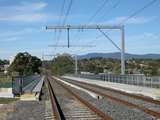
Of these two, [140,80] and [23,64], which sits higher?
[23,64]

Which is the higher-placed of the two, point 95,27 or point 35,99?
point 95,27

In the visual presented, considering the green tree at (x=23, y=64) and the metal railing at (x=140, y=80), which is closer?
the metal railing at (x=140, y=80)

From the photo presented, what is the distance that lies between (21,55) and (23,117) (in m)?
175

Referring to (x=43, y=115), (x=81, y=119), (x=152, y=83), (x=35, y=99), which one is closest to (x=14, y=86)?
(x=35, y=99)

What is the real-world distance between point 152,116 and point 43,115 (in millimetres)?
4740

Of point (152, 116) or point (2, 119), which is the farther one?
point (2, 119)

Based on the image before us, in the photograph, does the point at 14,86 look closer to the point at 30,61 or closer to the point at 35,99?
the point at 35,99

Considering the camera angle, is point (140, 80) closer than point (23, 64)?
Yes

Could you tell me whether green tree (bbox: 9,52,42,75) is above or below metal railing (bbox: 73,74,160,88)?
above

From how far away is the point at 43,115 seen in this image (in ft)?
60.0

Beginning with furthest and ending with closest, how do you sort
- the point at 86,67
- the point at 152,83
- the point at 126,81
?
the point at 86,67 → the point at 126,81 → the point at 152,83

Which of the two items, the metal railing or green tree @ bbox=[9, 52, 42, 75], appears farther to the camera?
green tree @ bbox=[9, 52, 42, 75]

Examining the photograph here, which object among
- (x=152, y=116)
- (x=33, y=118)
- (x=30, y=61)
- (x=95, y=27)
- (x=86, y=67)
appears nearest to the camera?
(x=152, y=116)

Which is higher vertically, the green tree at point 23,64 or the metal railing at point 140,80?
the green tree at point 23,64
